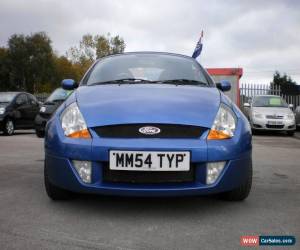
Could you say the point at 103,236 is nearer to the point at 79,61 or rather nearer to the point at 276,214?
the point at 276,214

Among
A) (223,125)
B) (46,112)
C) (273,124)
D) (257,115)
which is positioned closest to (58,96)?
(46,112)

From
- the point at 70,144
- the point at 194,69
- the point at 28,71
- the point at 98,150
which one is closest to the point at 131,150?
the point at 98,150

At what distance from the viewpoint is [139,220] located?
3551 mm

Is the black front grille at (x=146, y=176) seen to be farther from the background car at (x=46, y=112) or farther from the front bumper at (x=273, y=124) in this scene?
the front bumper at (x=273, y=124)

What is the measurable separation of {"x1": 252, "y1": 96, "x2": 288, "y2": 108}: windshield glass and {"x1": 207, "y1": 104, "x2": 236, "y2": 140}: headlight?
12.0 m

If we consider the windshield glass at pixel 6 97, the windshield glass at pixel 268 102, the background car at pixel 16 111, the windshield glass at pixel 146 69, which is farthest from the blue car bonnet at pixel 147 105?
the windshield glass at pixel 268 102

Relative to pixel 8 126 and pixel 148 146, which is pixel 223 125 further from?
pixel 8 126

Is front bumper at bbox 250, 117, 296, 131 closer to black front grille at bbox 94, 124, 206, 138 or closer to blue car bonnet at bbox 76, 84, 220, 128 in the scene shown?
blue car bonnet at bbox 76, 84, 220, 128

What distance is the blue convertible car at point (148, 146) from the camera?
3467mm

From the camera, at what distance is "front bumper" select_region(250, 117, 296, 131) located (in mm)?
14383

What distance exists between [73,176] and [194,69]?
6.72ft

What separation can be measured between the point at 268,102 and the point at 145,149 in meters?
12.9

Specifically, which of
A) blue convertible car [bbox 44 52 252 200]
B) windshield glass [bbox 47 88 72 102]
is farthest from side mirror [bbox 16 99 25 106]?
blue convertible car [bbox 44 52 252 200]

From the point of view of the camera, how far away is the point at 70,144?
3615 mm
